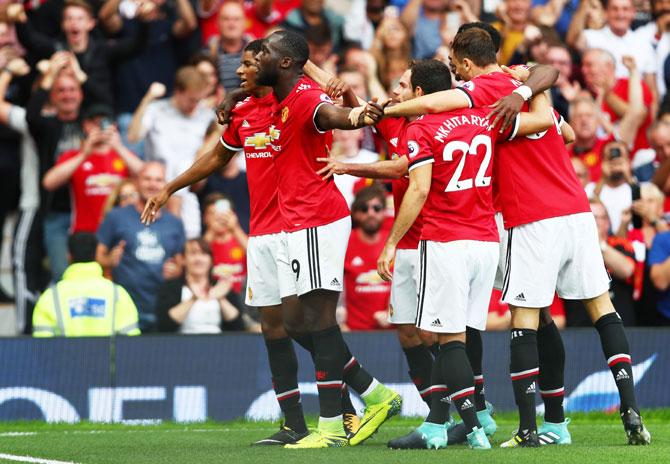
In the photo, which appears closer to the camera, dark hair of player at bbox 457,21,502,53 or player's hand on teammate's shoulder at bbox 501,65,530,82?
dark hair of player at bbox 457,21,502,53

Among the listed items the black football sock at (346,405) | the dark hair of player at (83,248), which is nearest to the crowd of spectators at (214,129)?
the dark hair of player at (83,248)

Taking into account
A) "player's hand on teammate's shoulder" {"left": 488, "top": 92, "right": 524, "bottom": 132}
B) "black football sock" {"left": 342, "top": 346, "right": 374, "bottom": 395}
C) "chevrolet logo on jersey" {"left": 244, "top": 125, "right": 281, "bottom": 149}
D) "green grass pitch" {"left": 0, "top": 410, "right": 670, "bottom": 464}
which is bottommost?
"green grass pitch" {"left": 0, "top": 410, "right": 670, "bottom": 464}

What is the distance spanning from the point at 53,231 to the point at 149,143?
1.39 metres

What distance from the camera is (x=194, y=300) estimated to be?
12883mm

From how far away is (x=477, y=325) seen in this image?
29.1ft

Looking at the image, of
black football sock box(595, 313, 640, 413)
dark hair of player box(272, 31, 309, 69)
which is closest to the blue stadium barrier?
black football sock box(595, 313, 640, 413)

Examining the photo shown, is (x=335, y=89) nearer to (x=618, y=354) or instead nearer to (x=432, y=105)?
(x=432, y=105)

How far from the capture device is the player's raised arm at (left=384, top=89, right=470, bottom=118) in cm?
866

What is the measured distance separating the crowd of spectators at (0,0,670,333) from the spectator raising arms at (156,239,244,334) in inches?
0.6

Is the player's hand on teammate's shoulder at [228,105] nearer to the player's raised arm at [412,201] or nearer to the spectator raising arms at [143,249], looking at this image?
the player's raised arm at [412,201]

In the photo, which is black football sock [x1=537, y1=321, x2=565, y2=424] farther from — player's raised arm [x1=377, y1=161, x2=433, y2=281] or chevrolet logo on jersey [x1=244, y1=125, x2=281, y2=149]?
chevrolet logo on jersey [x1=244, y1=125, x2=281, y2=149]

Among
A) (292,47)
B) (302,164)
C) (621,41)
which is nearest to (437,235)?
(302,164)

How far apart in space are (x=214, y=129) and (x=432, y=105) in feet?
19.6

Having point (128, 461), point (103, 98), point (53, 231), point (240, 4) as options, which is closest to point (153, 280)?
point (53, 231)
